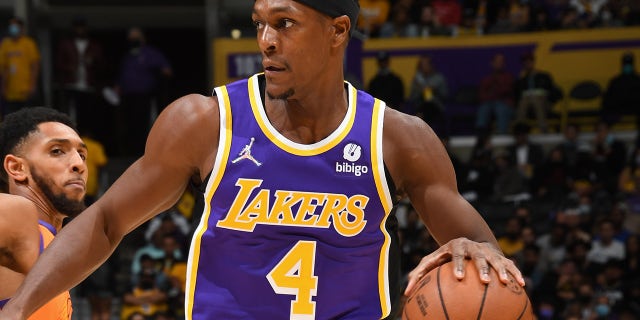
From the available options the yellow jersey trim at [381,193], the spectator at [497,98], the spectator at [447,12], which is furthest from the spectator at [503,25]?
the yellow jersey trim at [381,193]

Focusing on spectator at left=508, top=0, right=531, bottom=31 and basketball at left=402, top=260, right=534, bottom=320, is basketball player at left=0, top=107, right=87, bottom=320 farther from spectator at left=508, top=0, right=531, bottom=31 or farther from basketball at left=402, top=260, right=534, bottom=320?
spectator at left=508, top=0, right=531, bottom=31

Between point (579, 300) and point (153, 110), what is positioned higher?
point (153, 110)

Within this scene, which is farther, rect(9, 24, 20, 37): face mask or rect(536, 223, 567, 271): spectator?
rect(9, 24, 20, 37): face mask

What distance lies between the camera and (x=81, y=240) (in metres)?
3.37

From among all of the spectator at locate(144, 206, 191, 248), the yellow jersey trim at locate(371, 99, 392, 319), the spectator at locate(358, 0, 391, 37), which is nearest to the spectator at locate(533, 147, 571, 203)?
the spectator at locate(358, 0, 391, 37)

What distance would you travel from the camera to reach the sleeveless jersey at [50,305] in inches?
163

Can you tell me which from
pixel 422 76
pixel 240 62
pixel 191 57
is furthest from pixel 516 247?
pixel 191 57

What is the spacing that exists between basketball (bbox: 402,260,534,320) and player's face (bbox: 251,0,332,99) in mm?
881

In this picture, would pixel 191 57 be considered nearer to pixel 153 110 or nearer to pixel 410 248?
pixel 153 110

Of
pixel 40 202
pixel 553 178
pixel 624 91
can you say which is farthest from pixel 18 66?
pixel 40 202

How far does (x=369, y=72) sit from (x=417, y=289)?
12497 millimetres

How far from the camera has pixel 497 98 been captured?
595 inches

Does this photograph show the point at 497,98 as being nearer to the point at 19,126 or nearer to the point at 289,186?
the point at 19,126

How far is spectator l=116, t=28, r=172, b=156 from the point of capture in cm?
1474
